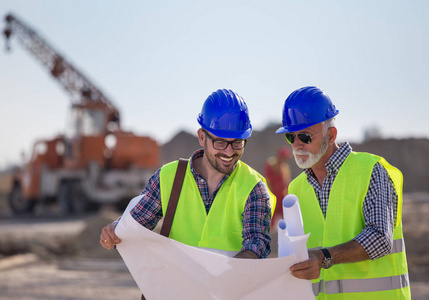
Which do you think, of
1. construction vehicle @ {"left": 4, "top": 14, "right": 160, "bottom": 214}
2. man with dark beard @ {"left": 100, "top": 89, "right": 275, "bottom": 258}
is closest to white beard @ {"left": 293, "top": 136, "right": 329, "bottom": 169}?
man with dark beard @ {"left": 100, "top": 89, "right": 275, "bottom": 258}

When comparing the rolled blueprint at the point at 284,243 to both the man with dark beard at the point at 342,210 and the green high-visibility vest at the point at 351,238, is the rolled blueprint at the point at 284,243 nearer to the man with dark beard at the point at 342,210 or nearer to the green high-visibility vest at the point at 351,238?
the man with dark beard at the point at 342,210

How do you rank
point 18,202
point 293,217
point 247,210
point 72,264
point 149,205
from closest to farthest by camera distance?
point 293,217, point 247,210, point 149,205, point 72,264, point 18,202

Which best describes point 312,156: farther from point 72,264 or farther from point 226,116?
point 72,264

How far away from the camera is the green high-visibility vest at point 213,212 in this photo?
2611mm

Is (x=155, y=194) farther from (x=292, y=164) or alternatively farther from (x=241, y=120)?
(x=292, y=164)

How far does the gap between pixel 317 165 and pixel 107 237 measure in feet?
3.66

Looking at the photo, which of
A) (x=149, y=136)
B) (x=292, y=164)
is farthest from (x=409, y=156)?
(x=149, y=136)

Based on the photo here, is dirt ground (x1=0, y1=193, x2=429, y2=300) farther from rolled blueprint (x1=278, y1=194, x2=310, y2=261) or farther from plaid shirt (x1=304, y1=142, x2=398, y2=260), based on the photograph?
rolled blueprint (x1=278, y1=194, x2=310, y2=261)

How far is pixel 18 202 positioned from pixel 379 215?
22.7 metres

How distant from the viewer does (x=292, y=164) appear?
37812mm

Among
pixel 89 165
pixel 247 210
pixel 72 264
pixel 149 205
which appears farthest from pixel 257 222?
pixel 89 165

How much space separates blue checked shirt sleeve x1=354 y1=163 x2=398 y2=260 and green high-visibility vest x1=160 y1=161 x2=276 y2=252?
1.51 ft

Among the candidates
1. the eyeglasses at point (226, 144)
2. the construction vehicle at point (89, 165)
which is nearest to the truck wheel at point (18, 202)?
the construction vehicle at point (89, 165)

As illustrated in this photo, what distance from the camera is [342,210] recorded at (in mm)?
2662
